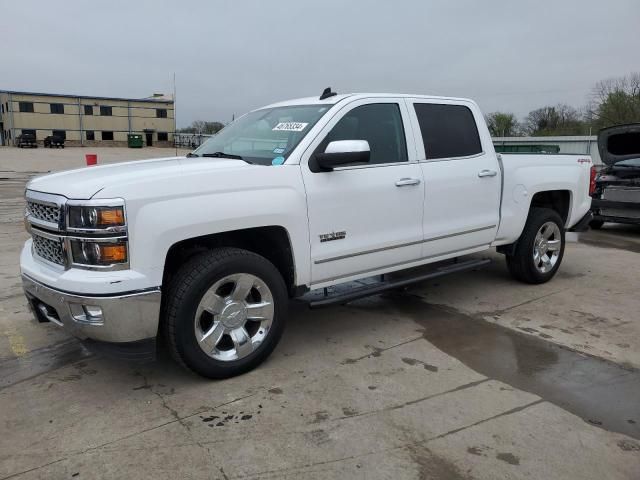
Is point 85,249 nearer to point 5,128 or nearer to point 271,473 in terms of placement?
point 271,473

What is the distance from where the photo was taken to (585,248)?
26.5 ft

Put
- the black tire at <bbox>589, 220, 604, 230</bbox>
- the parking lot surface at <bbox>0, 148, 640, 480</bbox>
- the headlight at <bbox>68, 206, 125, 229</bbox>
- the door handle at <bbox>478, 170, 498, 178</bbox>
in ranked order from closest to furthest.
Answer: the parking lot surface at <bbox>0, 148, 640, 480</bbox>, the headlight at <bbox>68, 206, 125, 229</bbox>, the door handle at <bbox>478, 170, 498, 178</bbox>, the black tire at <bbox>589, 220, 604, 230</bbox>

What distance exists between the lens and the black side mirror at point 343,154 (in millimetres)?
3670

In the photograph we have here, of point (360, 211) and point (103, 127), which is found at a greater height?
point (103, 127)

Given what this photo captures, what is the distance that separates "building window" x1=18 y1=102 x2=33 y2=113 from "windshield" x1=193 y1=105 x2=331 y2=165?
216 ft

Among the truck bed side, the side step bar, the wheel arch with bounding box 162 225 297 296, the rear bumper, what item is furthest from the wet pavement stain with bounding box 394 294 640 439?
the rear bumper

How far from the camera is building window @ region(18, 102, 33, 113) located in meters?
60.3

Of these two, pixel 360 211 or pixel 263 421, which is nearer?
pixel 263 421

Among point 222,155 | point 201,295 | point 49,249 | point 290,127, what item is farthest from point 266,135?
point 49,249

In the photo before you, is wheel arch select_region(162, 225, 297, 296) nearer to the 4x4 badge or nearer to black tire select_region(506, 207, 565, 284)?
the 4x4 badge

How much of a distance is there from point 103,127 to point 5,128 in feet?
36.4

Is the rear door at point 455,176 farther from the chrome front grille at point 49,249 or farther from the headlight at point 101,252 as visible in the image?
the chrome front grille at point 49,249

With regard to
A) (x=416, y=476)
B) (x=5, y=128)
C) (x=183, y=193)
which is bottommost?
(x=416, y=476)

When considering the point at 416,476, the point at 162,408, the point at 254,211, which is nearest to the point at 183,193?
the point at 254,211
